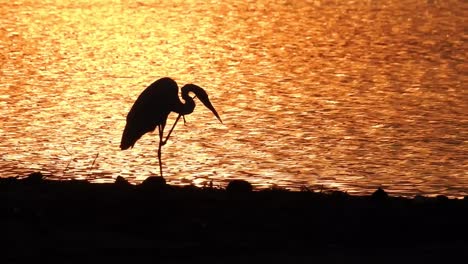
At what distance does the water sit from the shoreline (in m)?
3.94

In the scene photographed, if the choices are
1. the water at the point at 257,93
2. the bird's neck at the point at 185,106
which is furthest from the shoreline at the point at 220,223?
the water at the point at 257,93

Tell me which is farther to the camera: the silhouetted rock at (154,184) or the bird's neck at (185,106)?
the bird's neck at (185,106)

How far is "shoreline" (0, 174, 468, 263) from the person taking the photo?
34.5 feet

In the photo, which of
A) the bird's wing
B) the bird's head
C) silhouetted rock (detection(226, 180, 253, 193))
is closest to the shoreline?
silhouetted rock (detection(226, 180, 253, 193))

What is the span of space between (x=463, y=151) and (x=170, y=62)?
15.5m

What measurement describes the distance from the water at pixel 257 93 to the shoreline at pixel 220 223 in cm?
394

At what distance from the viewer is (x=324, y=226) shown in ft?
37.0

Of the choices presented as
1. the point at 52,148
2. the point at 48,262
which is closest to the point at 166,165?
the point at 52,148

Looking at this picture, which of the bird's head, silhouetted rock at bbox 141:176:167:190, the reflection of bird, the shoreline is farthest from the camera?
the bird's head

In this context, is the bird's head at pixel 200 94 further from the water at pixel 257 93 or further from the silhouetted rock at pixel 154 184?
the silhouetted rock at pixel 154 184

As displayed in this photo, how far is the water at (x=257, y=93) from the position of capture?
18250 mm

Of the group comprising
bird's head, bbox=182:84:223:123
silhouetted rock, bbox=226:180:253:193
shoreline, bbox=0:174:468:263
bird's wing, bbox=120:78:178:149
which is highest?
bird's head, bbox=182:84:223:123

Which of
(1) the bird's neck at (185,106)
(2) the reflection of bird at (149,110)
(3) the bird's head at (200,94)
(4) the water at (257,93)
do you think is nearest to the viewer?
(2) the reflection of bird at (149,110)

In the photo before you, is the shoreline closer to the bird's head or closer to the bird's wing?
the bird's wing
